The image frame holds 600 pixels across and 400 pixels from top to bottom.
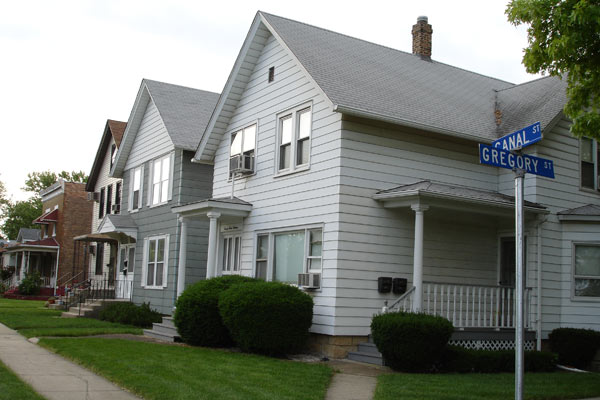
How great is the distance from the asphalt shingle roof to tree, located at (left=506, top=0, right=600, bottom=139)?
13793 mm

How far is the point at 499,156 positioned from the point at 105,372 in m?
7.30

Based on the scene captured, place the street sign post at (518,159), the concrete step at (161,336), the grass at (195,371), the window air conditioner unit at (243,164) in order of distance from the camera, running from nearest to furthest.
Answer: the street sign post at (518,159), the grass at (195,371), the concrete step at (161,336), the window air conditioner unit at (243,164)

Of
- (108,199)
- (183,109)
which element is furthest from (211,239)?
(108,199)

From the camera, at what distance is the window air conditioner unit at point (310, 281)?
1467 cm

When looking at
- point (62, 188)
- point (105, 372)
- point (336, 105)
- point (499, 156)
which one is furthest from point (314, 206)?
point (62, 188)

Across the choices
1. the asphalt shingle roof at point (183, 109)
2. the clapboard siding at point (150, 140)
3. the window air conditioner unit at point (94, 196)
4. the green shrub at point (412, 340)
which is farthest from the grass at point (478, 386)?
the window air conditioner unit at point (94, 196)

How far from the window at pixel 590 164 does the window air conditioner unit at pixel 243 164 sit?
8685 millimetres

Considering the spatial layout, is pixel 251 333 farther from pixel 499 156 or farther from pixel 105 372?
pixel 499 156

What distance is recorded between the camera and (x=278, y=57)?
1748 centimetres

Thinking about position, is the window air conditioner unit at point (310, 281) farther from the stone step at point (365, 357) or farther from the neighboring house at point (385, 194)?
the stone step at point (365, 357)

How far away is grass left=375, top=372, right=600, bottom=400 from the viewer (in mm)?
9570

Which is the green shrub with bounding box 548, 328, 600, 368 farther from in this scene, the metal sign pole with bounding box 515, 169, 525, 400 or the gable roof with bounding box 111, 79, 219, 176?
the gable roof with bounding box 111, 79, 219, 176

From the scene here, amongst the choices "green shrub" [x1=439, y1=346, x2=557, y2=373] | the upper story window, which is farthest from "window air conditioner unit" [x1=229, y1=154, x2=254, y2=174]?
"green shrub" [x1=439, y1=346, x2=557, y2=373]

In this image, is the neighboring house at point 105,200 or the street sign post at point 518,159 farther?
the neighboring house at point 105,200
